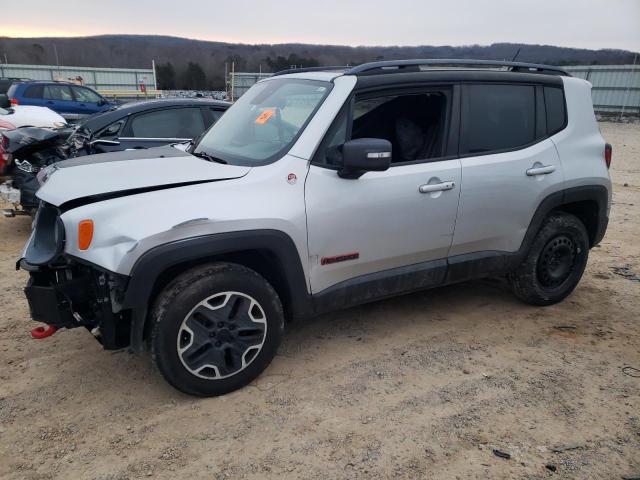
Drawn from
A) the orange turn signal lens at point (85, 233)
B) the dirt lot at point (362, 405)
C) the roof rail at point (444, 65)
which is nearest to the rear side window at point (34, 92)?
the dirt lot at point (362, 405)

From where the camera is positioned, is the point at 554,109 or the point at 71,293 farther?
the point at 554,109

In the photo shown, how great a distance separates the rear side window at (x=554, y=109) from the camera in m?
4.09

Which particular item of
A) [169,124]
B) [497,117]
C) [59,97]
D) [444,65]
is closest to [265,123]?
[444,65]

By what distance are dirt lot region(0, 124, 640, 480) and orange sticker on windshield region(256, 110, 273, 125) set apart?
163 centimetres

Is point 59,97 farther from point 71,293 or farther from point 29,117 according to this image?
point 71,293

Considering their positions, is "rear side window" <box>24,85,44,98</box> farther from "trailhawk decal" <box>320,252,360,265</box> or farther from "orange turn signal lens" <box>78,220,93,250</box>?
"trailhawk decal" <box>320,252,360,265</box>

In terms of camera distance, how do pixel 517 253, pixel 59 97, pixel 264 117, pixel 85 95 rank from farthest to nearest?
pixel 85 95, pixel 59 97, pixel 517 253, pixel 264 117

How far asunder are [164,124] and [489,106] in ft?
14.5

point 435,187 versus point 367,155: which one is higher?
point 367,155

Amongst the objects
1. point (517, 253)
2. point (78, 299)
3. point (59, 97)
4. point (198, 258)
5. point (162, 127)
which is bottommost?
point (517, 253)

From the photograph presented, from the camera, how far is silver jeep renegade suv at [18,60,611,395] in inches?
110

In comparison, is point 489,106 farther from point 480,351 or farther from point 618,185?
point 618,185

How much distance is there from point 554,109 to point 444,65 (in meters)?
1.11

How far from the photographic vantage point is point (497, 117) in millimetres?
3859
